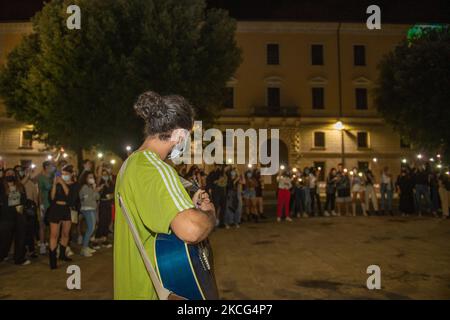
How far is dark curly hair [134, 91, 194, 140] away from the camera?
1.97m

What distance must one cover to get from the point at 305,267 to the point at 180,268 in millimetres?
5634

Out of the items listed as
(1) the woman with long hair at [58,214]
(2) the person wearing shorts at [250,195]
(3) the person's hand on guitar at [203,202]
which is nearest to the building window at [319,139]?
(2) the person wearing shorts at [250,195]

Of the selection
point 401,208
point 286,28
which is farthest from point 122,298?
point 286,28

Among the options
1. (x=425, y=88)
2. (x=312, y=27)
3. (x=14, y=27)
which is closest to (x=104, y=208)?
(x=425, y=88)

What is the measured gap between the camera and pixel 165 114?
196cm

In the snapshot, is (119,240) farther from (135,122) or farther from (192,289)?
(135,122)

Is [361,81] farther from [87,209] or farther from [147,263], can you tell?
[147,263]

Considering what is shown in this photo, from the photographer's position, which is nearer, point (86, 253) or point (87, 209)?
point (86, 253)

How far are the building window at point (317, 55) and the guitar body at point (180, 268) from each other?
3548 cm

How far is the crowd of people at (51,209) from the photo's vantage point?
737cm

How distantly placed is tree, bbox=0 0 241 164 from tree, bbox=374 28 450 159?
1008 cm

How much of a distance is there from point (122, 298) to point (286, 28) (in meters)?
35.5

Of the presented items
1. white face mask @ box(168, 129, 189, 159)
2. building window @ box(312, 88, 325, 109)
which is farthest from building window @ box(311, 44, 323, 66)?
white face mask @ box(168, 129, 189, 159)

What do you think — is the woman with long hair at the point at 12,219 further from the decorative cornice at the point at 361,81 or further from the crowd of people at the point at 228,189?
the decorative cornice at the point at 361,81
